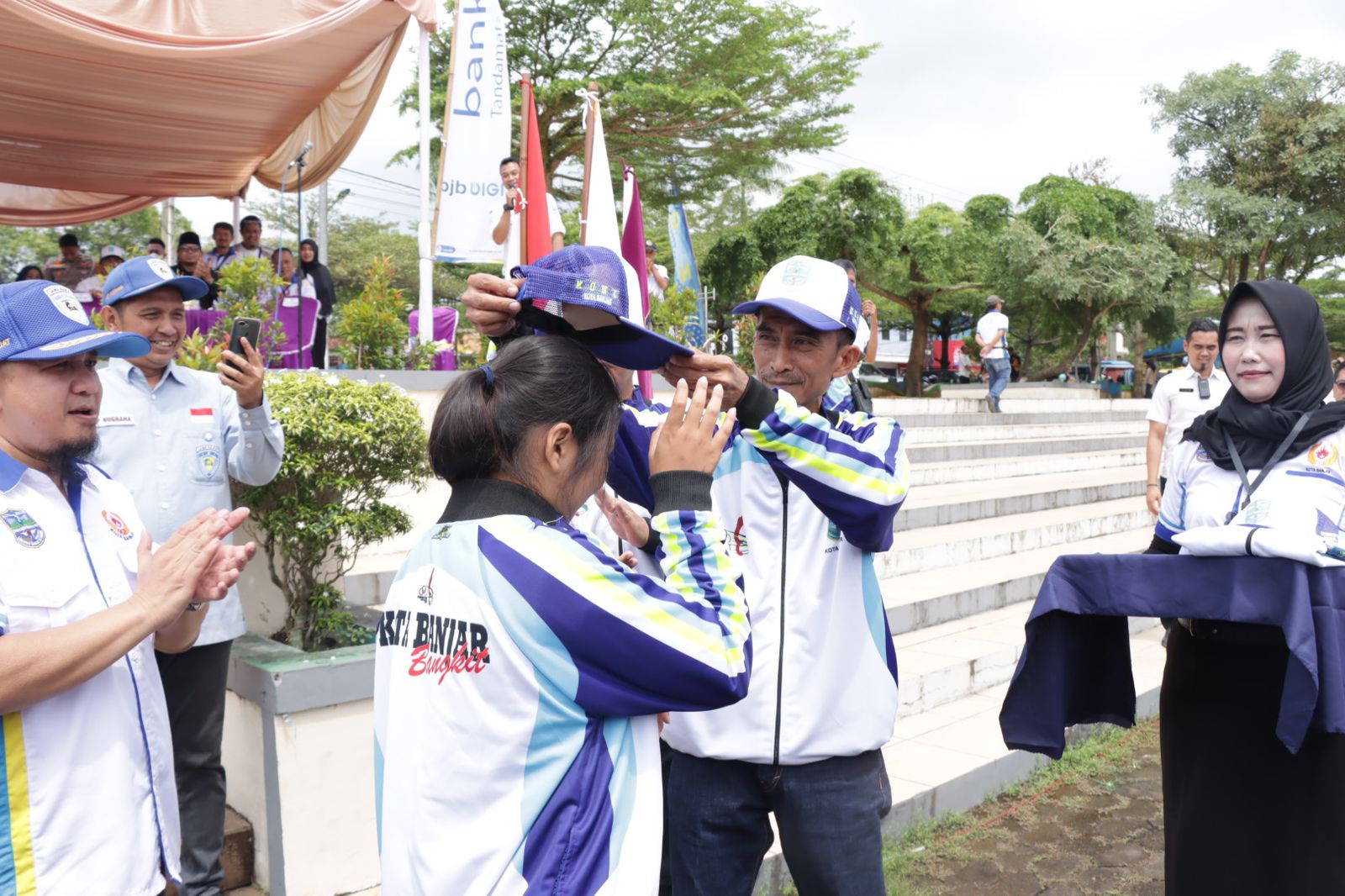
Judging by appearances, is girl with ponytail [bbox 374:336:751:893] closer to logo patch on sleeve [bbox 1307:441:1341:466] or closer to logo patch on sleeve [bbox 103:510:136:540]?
logo patch on sleeve [bbox 103:510:136:540]

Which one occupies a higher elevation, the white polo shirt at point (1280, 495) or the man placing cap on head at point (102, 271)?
the man placing cap on head at point (102, 271)

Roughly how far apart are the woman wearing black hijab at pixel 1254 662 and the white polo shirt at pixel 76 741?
8.78ft

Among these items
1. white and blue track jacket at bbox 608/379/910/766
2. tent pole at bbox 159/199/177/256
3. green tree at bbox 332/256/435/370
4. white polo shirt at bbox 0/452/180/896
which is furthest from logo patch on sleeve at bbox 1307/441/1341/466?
→ tent pole at bbox 159/199/177/256

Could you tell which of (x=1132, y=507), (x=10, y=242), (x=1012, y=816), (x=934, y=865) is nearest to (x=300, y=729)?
(x=934, y=865)

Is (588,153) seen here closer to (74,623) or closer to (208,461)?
(208,461)

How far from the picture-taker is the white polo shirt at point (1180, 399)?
6.72m

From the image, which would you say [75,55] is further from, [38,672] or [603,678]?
[603,678]

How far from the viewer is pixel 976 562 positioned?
822 cm

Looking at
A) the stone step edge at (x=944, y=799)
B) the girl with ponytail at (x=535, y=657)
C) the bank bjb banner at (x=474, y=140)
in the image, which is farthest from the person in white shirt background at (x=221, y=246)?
the girl with ponytail at (x=535, y=657)

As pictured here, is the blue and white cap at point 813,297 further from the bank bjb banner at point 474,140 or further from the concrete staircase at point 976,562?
the bank bjb banner at point 474,140

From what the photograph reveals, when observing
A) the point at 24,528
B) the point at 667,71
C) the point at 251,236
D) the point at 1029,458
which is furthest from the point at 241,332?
the point at 667,71

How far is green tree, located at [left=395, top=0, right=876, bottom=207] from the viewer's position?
62.4ft

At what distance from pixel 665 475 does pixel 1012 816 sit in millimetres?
3877

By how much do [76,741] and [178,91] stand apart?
7500 millimetres
